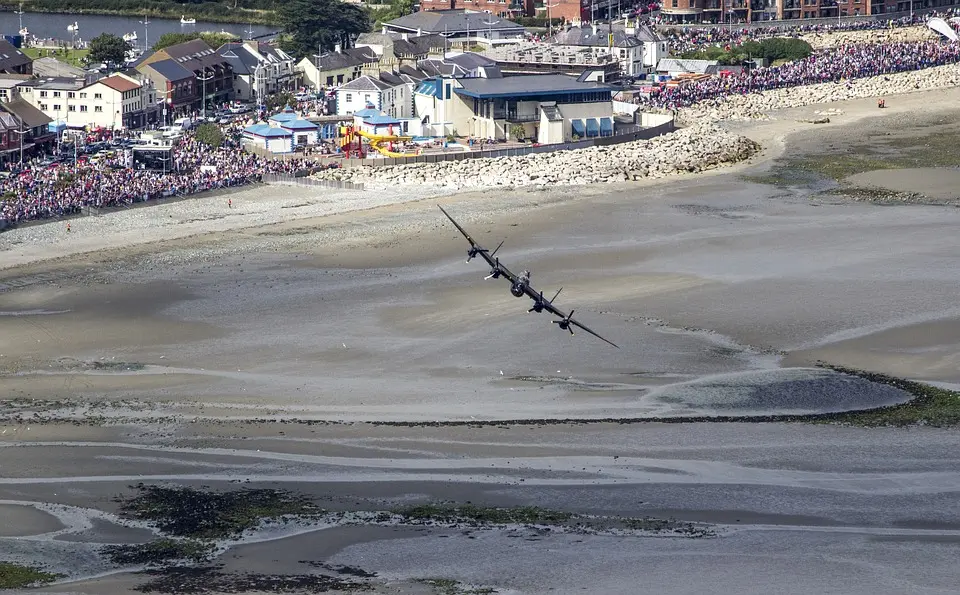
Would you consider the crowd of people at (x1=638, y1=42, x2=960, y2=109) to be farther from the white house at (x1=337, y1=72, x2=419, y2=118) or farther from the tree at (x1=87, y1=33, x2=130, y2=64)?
the tree at (x1=87, y1=33, x2=130, y2=64)

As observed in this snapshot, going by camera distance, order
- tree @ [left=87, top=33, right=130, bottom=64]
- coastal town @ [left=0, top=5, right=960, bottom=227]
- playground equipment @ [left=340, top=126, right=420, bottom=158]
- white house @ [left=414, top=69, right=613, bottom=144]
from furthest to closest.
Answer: tree @ [left=87, top=33, right=130, bottom=64]
white house @ [left=414, top=69, right=613, bottom=144]
playground equipment @ [left=340, top=126, right=420, bottom=158]
coastal town @ [left=0, top=5, right=960, bottom=227]

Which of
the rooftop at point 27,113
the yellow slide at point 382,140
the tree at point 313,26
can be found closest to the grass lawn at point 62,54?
the tree at point 313,26

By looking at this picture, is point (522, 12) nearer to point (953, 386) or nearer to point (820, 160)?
point (820, 160)

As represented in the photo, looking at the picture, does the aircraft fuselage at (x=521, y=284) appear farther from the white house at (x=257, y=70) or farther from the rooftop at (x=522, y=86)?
the white house at (x=257, y=70)

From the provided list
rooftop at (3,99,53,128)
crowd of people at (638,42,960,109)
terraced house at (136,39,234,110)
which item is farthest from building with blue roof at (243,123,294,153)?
crowd of people at (638,42,960,109)

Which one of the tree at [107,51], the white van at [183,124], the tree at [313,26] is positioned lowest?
the white van at [183,124]
